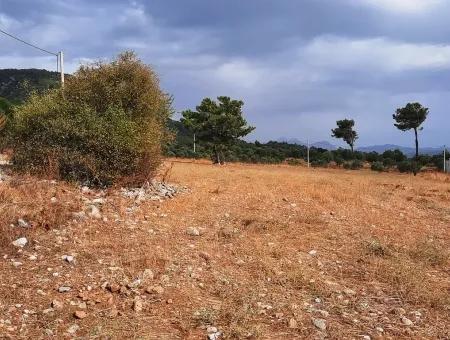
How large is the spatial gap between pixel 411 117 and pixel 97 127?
3537 cm

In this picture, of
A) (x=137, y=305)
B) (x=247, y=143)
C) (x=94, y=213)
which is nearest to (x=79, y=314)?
(x=137, y=305)

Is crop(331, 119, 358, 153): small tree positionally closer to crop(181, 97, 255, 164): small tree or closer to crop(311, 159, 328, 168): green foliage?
crop(311, 159, 328, 168): green foliage

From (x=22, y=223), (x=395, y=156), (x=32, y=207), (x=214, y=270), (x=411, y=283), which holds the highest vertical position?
(x=395, y=156)

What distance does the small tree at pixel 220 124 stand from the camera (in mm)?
28547

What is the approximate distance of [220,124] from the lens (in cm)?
2867

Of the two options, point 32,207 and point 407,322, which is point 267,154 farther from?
point 407,322

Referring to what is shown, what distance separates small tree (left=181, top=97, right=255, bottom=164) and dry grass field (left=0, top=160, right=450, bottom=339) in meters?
19.7

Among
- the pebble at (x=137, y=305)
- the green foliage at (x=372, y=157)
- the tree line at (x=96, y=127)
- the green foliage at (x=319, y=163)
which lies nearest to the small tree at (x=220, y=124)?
the green foliage at (x=319, y=163)

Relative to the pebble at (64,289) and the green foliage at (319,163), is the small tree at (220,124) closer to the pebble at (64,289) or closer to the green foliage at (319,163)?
the green foliage at (319,163)

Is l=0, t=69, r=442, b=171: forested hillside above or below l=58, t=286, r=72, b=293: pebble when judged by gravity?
above

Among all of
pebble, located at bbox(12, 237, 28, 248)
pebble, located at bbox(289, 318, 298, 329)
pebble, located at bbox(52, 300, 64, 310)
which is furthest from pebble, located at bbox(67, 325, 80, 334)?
pebble, located at bbox(12, 237, 28, 248)

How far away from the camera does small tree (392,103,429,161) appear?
39281 millimetres

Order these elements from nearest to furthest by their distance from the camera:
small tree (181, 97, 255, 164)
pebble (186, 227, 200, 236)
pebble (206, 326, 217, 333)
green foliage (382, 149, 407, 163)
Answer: pebble (206, 326, 217, 333), pebble (186, 227, 200, 236), small tree (181, 97, 255, 164), green foliage (382, 149, 407, 163)

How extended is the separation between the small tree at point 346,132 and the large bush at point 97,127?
37255 millimetres
